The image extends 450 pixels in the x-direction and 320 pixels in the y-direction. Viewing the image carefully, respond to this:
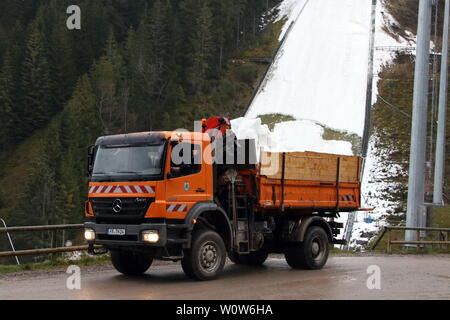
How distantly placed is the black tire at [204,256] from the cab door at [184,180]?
27.1 inches

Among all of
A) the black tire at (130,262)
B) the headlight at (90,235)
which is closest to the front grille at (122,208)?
the headlight at (90,235)

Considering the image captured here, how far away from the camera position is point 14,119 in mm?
58594

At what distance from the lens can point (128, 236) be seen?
37.8 ft

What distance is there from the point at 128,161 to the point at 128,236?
1497 millimetres

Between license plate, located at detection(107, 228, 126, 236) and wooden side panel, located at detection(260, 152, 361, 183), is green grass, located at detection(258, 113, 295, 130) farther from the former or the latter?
license plate, located at detection(107, 228, 126, 236)

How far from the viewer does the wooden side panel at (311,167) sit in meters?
13.4

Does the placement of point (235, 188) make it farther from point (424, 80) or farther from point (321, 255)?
point (424, 80)

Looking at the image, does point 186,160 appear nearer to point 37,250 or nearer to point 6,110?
point 37,250

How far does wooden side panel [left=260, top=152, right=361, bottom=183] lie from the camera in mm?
13391

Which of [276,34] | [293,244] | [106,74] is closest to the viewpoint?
[293,244]

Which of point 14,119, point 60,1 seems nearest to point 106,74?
point 14,119

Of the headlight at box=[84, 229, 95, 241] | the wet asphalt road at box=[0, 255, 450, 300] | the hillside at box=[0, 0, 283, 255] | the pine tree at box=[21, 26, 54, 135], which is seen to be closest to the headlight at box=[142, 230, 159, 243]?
the wet asphalt road at box=[0, 255, 450, 300]

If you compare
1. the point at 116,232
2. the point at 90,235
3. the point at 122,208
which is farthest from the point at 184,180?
the point at 90,235
